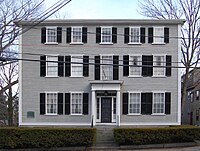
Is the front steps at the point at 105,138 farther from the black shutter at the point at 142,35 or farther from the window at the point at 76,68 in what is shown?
the black shutter at the point at 142,35

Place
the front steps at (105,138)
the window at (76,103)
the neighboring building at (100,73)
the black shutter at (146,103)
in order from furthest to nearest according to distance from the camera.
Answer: the window at (76,103) → the neighboring building at (100,73) → the black shutter at (146,103) → the front steps at (105,138)

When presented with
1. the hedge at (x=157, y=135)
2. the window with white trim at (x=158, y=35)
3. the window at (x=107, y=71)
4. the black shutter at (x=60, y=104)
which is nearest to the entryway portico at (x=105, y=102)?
the window at (x=107, y=71)

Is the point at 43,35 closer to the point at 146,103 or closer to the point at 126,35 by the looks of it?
the point at 126,35

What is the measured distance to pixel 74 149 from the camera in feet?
81.3

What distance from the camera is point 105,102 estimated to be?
33562 millimetres

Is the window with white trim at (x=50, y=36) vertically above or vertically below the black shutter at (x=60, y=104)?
above

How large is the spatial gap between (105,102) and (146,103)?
347cm

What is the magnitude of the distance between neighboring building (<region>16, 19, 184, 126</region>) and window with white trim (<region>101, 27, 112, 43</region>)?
0.08 meters

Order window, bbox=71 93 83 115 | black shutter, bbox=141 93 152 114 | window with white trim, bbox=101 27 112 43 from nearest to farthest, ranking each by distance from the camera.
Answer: black shutter, bbox=141 93 152 114 → window, bbox=71 93 83 115 → window with white trim, bbox=101 27 112 43

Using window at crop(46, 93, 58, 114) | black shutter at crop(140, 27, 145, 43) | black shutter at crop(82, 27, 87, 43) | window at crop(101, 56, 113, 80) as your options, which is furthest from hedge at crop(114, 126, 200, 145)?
black shutter at crop(82, 27, 87, 43)

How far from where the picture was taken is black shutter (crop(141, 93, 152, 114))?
1289 inches

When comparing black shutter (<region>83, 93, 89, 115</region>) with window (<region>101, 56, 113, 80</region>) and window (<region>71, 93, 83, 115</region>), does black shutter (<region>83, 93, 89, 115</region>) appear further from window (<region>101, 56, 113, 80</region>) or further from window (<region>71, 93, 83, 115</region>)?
window (<region>101, 56, 113, 80</region>)

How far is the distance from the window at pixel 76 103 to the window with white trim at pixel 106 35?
16.6 ft

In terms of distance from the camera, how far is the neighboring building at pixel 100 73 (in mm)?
32875
